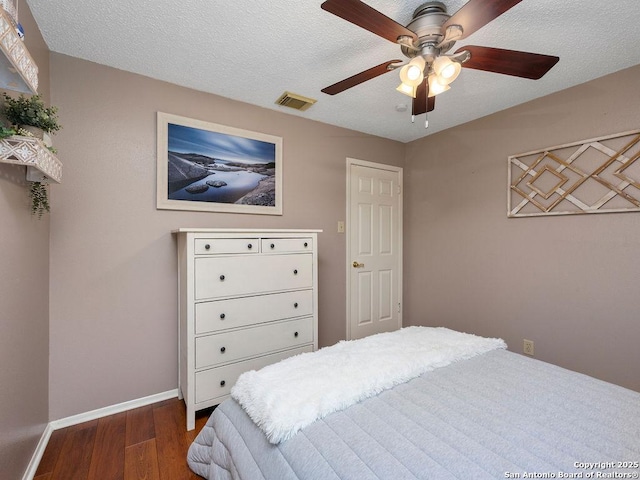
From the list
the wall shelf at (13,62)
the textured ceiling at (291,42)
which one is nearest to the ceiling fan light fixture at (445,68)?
the textured ceiling at (291,42)

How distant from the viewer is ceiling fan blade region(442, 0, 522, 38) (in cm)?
108

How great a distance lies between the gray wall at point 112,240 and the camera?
191 cm

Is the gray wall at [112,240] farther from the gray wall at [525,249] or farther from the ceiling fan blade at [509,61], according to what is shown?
the gray wall at [525,249]

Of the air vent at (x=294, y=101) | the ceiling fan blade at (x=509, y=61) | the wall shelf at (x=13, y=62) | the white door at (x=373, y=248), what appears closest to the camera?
the wall shelf at (x=13, y=62)

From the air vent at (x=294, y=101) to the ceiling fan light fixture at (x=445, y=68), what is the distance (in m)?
1.29

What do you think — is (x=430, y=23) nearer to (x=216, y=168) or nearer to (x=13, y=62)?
(x=13, y=62)

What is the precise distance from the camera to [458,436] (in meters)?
0.90

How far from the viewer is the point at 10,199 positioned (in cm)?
129

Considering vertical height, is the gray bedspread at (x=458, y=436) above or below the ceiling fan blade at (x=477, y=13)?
below

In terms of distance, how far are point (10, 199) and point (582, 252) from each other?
3.54 m

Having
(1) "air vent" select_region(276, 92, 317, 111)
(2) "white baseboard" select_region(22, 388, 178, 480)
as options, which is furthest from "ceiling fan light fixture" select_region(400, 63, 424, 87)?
(2) "white baseboard" select_region(22, 388, 178, 480)

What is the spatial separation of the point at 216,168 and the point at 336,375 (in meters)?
1.90

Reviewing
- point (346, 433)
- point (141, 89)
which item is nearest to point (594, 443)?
point (346, 433)

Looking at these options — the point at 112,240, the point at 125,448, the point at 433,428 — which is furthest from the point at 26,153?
the point at 433,428
